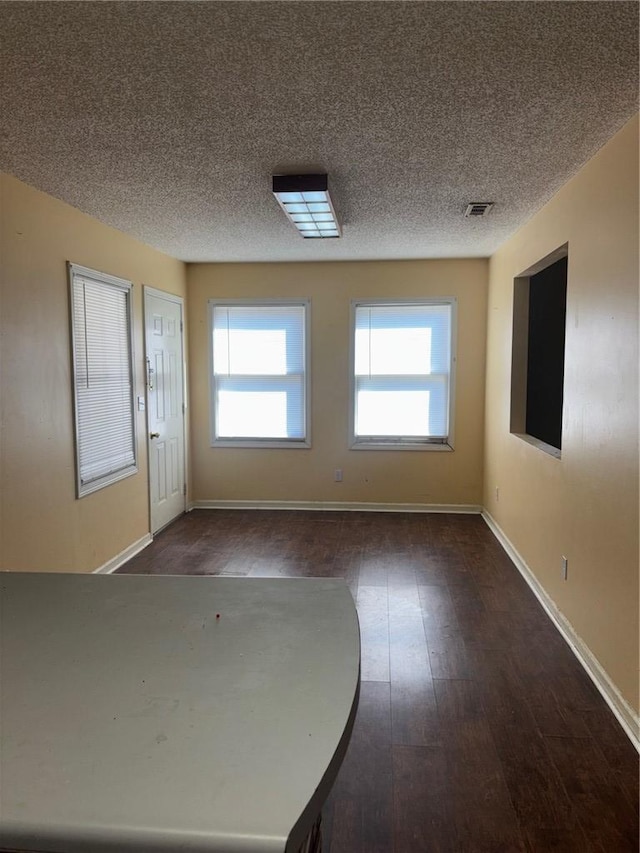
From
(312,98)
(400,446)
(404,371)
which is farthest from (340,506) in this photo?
(312,98)

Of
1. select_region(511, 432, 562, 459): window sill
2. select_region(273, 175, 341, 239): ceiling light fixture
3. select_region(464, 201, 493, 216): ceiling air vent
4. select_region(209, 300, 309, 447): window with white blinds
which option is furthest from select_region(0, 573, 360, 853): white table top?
select_region(209, 300, 309, 447): window with white blinds

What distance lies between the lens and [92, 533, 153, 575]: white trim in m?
3.91

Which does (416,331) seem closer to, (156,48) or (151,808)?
(156,48)

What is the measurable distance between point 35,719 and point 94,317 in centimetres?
335

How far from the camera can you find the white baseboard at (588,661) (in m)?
2.20

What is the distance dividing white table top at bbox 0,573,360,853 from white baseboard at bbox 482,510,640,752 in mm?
1644

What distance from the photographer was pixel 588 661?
2.67 m

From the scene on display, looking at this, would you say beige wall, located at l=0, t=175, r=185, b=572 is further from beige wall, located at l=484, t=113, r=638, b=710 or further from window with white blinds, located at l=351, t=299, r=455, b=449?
beige wall, located at l=484, t=113, r=638, b=710

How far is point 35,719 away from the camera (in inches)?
33.7

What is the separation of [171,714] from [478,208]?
11.5 feet

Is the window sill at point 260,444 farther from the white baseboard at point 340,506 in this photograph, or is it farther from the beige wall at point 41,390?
the beige wall at point 41,390

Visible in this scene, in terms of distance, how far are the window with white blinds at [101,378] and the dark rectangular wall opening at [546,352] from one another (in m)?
3.13

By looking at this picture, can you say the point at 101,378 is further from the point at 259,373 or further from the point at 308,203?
the point at 259,373

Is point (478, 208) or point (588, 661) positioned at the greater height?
point (478, 208)
